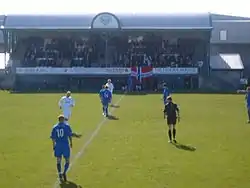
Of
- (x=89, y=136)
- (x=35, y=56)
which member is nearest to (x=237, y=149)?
(x=89, y=136)

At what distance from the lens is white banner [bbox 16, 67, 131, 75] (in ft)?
194

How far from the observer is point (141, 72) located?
191 ft

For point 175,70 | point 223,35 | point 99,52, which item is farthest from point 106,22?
point 223,35

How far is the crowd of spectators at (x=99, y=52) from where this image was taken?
64.1 metres

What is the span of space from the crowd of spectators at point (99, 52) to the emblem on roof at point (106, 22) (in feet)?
13.2

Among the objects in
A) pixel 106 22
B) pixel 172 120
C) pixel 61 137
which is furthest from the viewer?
pixel 106 22

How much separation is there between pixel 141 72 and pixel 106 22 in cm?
736

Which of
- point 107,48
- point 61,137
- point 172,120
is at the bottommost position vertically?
point 172,120

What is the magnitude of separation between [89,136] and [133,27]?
39471 millimetres

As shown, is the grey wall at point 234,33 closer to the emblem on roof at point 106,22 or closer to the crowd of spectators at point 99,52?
the crowd of spectators at point 99,52

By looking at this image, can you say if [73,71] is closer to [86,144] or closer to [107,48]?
[107,48]

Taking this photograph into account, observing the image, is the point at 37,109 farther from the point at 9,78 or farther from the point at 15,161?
the point at 9,78

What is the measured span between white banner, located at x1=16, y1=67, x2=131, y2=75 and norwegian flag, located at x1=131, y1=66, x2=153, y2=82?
0.62 m

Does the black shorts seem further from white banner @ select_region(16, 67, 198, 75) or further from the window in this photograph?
the window
